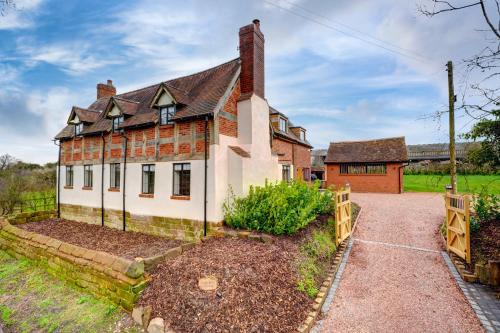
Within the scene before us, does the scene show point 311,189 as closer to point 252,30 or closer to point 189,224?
point 189,224

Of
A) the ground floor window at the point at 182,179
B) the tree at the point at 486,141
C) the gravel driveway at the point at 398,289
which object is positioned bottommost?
the gravel driveway at the point at 398,289

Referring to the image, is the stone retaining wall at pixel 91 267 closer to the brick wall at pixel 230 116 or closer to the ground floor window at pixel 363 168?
the brick wall at pixel 230 116

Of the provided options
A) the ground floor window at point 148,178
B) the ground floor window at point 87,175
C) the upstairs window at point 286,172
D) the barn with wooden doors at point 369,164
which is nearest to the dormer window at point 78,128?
the ground floor window at point 87,175

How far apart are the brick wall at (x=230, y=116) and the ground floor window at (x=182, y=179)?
2.36 metres

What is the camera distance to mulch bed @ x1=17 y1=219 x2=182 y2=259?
33.6 feet

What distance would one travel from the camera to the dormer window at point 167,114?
1171 cm

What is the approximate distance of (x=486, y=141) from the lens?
838 cm

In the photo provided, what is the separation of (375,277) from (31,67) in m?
19.6

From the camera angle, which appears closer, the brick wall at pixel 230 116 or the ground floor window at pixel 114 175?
the brick wall at pixel 230 116

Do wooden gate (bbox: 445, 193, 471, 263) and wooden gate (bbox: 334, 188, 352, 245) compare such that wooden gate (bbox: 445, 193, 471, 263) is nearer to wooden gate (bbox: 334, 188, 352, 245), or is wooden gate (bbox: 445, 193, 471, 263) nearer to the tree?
the tree

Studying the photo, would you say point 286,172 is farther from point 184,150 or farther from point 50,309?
point 50,309

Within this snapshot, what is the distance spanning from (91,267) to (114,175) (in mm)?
8676

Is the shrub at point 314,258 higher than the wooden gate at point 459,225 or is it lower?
lower

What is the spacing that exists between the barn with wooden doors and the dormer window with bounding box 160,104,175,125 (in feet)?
58.1
